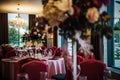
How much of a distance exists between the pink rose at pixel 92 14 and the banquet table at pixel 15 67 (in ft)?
12.0

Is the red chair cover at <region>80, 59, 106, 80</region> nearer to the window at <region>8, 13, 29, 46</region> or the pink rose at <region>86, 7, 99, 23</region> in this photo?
the pink rose at <region>86, 7, 99, 23</region>

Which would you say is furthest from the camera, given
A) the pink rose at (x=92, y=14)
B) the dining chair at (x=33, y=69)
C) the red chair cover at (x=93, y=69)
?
the red chair cover at (x=93, y=69)

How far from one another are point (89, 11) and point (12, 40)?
482 inches

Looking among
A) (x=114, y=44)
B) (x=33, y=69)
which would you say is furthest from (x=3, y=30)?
(x=33, y=69)

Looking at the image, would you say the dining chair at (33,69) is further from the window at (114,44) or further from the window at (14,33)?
the window at (14,33)

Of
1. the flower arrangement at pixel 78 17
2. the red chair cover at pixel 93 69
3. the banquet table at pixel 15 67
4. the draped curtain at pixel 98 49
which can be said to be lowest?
the banquet table at pixel 15 67

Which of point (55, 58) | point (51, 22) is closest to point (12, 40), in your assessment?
point (55, 58)

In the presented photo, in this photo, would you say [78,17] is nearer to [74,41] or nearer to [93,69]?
[74,41]

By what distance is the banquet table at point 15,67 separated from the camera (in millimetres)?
5602

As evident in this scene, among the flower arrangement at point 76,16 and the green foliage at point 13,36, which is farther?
the green foliage at point 13,36

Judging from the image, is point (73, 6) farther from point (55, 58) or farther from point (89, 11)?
point (55, 58)

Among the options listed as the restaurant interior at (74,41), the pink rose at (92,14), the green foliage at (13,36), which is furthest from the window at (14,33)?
the pink rose at (92,14)

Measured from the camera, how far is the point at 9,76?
734 centimetres

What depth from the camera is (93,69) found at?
11.6ft
